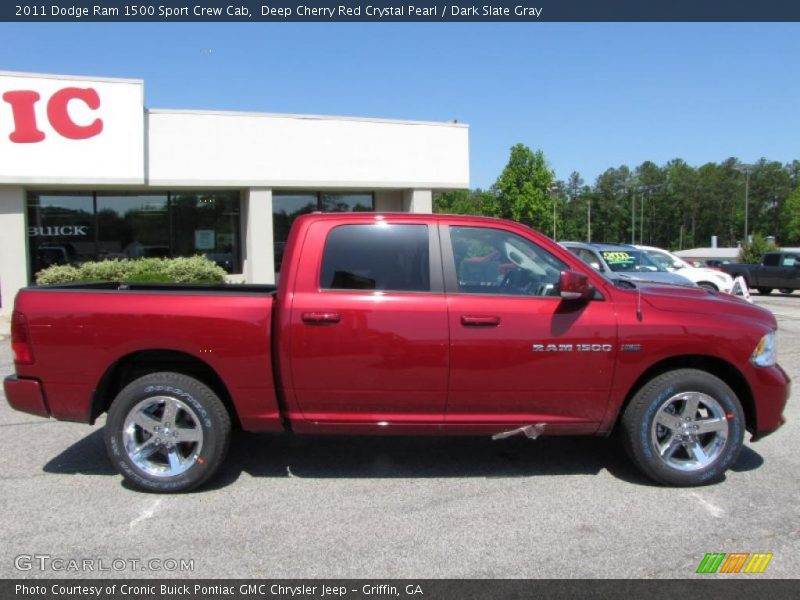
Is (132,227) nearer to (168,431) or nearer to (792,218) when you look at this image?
(168,431)

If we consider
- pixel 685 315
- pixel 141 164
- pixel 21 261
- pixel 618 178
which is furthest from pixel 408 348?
pixel 618 178

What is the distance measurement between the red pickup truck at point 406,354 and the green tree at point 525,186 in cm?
5714

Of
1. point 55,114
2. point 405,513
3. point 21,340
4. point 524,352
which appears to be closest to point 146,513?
point 21,340

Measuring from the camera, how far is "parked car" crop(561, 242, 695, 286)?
13367 mm

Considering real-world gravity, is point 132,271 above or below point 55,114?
below

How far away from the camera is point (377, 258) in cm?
442

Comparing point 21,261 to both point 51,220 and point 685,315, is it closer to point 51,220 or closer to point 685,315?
point 51,220

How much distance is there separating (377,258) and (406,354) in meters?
0.69

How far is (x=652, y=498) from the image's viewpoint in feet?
14.0

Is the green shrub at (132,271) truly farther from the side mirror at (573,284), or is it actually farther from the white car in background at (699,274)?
the side mirror at (573,284)

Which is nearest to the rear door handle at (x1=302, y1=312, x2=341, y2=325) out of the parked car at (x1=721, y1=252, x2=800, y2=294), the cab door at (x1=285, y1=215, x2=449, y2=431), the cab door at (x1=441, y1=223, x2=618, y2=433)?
the cab door at (x1=285, y1=215, x2=449, y2=431)

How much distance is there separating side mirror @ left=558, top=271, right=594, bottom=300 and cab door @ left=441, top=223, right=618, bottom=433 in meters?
0.15

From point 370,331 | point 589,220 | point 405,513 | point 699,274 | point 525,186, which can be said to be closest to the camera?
point 405,513
